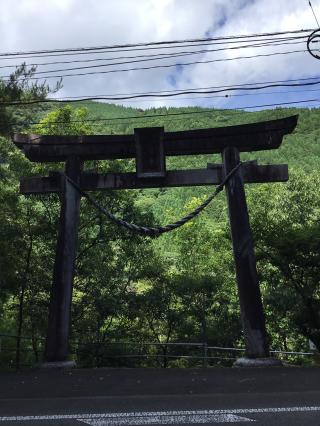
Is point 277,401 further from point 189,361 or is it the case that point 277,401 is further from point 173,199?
point 173,199

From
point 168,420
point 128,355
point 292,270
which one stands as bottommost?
point 168,420

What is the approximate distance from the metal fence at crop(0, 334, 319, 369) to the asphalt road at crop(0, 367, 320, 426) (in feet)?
21.4

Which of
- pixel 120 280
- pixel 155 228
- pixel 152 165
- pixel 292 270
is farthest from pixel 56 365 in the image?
pixel 120 280

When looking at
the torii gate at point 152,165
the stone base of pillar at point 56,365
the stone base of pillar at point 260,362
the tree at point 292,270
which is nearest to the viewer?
the stone base of pillar at point 260,362

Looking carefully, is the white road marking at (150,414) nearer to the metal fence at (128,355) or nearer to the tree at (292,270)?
the tree at (292,270)

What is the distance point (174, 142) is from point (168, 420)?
6410 mm

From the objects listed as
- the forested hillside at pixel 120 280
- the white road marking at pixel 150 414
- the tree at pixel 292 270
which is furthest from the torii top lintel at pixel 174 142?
the white road marking at pixel 150 414

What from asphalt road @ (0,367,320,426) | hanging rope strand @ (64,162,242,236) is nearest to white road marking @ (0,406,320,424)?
asphalt road @ (0,367,320,426)

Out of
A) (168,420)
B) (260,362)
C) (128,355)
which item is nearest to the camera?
(168,420)

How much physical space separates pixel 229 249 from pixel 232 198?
12612 mm

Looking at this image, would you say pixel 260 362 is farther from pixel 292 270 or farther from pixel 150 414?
pixel 292 270

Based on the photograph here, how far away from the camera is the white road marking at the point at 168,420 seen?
4078 mm

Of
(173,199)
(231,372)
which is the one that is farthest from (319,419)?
(173,199)

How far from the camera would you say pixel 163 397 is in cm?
518
